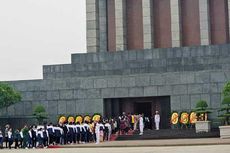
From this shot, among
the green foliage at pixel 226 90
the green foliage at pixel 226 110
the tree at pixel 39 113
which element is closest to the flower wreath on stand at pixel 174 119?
the green foliage at pixel 226 110

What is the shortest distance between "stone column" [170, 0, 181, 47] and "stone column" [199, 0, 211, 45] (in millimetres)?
1836

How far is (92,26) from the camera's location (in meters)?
53.1

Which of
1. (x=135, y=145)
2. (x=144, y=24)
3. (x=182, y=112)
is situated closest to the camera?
(x=135, y=145)

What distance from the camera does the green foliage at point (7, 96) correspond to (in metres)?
44.7

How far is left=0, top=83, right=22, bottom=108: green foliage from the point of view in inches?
1760

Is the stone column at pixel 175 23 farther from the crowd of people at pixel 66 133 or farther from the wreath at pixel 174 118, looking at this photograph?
the crowd of people at pixel 66 133

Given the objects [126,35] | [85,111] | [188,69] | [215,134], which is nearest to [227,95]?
[215,134]

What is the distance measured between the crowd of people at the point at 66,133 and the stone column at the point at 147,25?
9.63 metres

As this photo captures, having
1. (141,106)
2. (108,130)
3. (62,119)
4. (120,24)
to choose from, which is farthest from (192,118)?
(120,24)

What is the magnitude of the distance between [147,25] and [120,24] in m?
2.37

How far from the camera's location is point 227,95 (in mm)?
40438

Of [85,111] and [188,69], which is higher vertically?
[188,69]

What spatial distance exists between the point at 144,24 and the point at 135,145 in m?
19.6

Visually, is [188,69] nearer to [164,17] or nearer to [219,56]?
[219,56]
